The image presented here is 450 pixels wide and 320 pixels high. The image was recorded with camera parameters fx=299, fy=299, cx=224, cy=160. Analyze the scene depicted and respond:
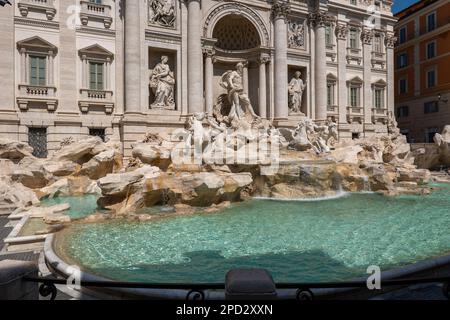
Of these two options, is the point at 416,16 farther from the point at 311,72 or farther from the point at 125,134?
the point at 125,134

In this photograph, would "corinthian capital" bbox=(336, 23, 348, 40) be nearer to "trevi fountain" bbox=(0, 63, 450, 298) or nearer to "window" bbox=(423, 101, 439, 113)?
"trevi fountain" bbox=(0, 63, 450, 298)

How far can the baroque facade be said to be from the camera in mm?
14672

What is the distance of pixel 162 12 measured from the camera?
16.9m

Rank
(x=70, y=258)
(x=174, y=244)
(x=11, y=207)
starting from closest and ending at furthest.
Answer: (x=70, y=258)
(x=174, y=244)
(x=11, y=207)

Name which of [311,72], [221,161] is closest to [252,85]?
[311,72]

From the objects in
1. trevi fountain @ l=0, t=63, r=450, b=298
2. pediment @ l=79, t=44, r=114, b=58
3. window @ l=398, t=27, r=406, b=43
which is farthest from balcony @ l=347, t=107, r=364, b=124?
pediment @ l=79, t=44, r=114, b=58

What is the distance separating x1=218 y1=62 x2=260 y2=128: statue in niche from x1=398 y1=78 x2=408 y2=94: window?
18.9 meters

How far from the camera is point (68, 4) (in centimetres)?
1524

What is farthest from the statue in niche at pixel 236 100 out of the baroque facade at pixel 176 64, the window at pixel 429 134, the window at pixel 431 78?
the window at pixel 431 78

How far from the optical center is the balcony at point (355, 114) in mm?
23172

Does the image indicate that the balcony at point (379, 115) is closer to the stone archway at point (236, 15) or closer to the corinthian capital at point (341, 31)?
the corinthian capital at point (341, 31)

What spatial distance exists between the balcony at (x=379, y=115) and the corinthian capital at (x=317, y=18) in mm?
8151

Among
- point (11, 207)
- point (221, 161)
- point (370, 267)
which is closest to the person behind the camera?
point (370, 267)

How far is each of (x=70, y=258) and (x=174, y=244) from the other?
192 centimetres
